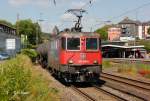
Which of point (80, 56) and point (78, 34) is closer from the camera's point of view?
point (80, 56)

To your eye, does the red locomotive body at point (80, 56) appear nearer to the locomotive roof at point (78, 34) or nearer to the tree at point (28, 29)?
the locomotive roof at point (78, 34)

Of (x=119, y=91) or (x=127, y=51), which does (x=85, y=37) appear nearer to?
(x=119, y=91)

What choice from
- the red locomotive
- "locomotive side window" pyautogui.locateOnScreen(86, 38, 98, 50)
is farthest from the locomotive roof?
"locomotive side window" pyautogui.locateOnScreen(86, 38, 98, 50)

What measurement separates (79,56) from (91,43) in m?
1.10

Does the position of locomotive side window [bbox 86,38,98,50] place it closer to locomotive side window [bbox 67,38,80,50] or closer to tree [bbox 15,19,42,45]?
locomotive side window [bbox 67,38,80,50]

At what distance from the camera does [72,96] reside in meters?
19.1

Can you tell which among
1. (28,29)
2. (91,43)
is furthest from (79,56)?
(28,29)

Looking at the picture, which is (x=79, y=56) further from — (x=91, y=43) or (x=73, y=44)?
(x=91, y=43)

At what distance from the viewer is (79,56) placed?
23.1 metres

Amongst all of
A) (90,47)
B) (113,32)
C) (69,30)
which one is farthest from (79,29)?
(113,32)

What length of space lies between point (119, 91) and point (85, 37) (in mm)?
4053

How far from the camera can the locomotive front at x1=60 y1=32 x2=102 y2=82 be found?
2294cm

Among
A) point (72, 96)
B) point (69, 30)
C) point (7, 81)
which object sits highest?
point (69, 30)

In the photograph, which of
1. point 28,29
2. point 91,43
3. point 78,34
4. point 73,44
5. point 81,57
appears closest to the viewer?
point 81,57
